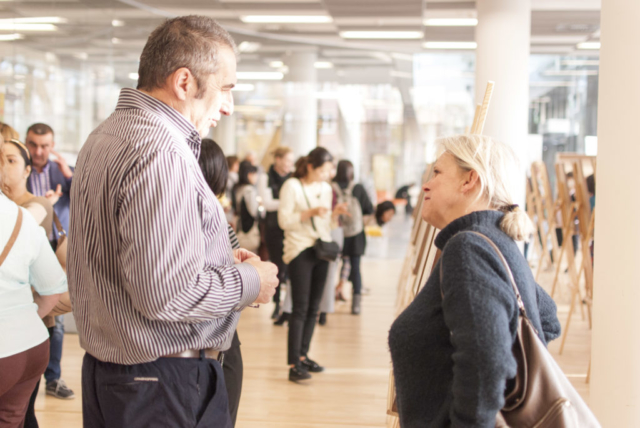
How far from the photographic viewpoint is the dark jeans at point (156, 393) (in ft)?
5.00

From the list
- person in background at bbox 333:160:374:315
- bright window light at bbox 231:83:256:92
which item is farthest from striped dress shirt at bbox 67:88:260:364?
bright window light at bbox 231:83:256:92

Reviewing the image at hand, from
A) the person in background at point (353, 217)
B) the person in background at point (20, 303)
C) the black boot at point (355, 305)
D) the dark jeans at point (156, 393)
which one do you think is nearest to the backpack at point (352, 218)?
the person in background at point (353, 217)

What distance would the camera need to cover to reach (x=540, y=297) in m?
1.98

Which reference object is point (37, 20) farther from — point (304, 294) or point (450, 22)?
point (450, 22)

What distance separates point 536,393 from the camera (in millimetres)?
1558

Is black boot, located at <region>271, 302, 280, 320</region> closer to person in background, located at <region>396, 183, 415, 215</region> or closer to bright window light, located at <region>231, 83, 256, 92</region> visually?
person in background, located at <region>396, 183, 415, 215</region>

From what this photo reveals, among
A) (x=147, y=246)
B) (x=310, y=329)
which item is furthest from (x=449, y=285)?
(x=310, y=329)

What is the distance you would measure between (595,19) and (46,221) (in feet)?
28.1

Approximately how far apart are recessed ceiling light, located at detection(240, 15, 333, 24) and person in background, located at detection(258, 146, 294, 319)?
354 cm

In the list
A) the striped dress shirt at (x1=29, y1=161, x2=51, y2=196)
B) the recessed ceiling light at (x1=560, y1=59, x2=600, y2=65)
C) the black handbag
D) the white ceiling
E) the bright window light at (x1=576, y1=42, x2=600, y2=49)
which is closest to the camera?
the black handbag

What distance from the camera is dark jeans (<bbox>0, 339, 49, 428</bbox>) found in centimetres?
207

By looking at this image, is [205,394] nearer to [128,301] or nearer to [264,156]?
[128,301]

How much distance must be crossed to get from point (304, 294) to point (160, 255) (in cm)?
323

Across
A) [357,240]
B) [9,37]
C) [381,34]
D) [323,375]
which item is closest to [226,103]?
[323,375]
